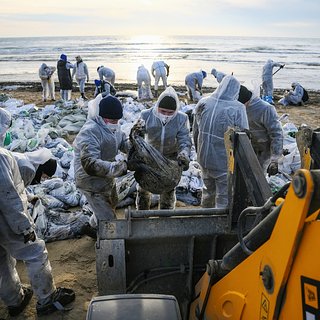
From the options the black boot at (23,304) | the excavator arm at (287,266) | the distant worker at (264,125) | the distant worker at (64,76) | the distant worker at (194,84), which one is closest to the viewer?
the excavator arm at (287,266)

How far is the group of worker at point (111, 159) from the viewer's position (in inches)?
122

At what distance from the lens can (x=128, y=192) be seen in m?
5.73

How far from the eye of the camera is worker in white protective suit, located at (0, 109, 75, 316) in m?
2.89

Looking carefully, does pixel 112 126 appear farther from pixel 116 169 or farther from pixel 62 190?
pixel 62 190

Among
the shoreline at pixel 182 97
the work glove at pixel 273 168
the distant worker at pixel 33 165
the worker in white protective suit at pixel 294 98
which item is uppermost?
the distant worker at pixel 33 165

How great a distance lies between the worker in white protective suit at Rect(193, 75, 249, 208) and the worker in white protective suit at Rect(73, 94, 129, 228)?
100 centimetres

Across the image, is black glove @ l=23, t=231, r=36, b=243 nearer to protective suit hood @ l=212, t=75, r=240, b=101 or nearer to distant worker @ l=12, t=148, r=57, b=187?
distant worker @ l=12, t=148, r=57, b=187

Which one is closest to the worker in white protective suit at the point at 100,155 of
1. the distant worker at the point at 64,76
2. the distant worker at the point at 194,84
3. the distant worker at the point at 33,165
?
the distant worker at the point at 33,165

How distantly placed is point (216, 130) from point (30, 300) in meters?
2.62

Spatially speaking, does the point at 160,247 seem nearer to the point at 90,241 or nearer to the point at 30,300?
the point at 30,300

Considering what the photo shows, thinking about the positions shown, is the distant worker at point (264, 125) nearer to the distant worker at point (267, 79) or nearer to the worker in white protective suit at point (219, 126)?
the worker in white protective suit at point (219, 126)

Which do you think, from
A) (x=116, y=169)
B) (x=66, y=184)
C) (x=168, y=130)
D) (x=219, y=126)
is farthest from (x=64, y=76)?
(x=116, y=169)

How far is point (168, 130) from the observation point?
470cm

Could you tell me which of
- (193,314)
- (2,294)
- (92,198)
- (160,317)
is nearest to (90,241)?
(92,198)
